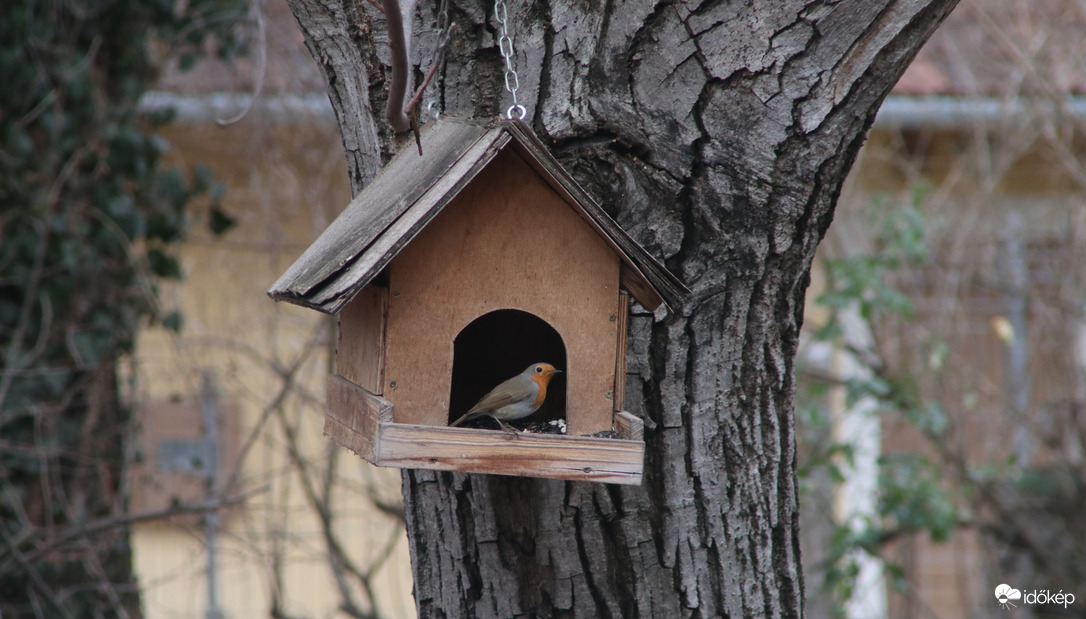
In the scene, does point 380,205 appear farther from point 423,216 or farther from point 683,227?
point 683,227

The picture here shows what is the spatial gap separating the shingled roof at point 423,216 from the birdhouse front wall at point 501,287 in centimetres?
9

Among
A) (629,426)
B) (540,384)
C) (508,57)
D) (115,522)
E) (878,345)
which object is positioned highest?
(878,345)

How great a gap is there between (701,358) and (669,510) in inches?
13.3

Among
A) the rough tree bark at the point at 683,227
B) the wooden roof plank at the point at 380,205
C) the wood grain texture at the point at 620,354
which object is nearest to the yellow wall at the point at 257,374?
the rough tree bark at the point at 683,227

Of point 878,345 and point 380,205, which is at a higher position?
point 878,345

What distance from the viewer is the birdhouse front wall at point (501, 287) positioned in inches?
76.8

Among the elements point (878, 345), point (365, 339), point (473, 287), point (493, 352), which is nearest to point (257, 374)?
point (878, 345)

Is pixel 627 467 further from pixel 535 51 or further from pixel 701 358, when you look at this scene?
pixel 535 51

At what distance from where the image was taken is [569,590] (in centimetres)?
216

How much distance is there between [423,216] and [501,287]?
30 cm

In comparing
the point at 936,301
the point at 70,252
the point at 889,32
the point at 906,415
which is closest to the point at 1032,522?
the point at 936,301

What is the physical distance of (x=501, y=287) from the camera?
6.61 feet

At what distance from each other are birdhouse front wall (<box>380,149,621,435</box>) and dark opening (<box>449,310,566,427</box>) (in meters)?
0.60

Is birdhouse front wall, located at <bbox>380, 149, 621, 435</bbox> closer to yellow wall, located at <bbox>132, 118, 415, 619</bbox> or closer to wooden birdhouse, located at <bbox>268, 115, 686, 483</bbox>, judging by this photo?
wooden birdhouse, located at <bbox>268, 115, 686, 483</bbox>
